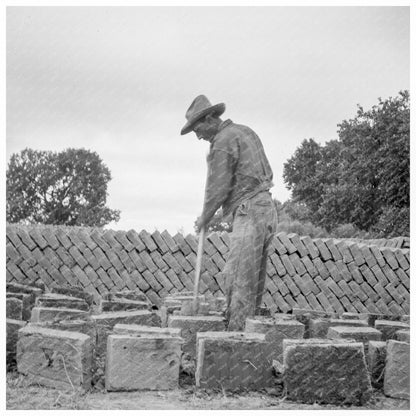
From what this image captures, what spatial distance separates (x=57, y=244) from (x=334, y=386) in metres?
6.08

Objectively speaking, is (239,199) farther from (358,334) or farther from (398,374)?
(398,374)

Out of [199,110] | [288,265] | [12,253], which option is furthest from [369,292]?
[12,253]

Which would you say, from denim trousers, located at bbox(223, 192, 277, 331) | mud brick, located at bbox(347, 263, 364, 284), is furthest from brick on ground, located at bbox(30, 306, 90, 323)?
mud brick, located at bbox(347, 263, 364, 284)

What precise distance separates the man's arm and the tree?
2055cm

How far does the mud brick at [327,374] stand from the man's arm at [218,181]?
Answer: 1725 millimetres

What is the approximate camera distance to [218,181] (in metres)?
4.83

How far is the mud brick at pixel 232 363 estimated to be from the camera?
3.56 m

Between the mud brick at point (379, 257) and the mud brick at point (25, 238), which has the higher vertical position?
the mud brick at point (25, 238)

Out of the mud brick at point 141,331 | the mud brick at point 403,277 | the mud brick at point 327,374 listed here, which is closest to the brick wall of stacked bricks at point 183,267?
the mud brick at point 403,277

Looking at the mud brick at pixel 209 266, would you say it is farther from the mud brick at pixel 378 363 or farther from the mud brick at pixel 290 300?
the mud brick at pixel 378 363

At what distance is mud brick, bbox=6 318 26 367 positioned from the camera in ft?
13.3

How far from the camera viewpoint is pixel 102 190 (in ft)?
98.9

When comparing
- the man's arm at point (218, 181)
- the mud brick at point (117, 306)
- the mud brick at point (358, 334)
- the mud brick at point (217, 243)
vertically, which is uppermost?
the man's arm at point (218, 181)
